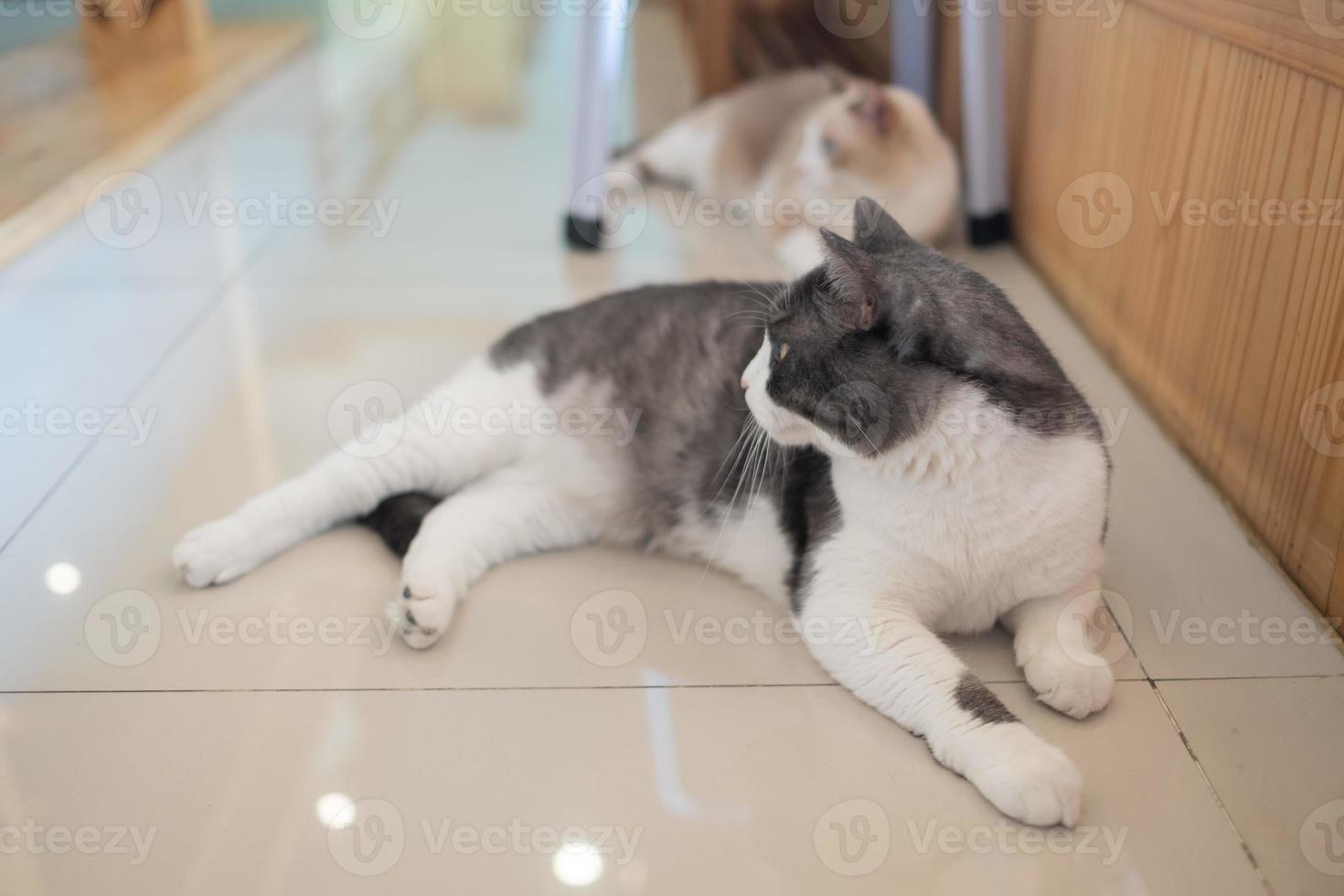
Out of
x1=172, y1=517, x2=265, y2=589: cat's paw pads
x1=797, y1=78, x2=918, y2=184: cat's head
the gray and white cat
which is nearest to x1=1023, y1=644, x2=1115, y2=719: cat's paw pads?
the gray and white cat

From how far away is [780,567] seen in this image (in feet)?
A: 5.72

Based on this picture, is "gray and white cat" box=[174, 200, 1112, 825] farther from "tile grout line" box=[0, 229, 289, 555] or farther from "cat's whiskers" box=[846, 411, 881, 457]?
"tile grout line" box=[0, 229, 289, 555]

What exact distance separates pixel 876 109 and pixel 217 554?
2092 mm

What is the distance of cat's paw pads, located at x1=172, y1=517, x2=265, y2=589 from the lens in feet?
5.88

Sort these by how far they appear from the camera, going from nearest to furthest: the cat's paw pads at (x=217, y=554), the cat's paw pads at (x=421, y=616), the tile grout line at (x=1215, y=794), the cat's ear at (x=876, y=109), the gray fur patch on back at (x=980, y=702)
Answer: the tile grout line at (x=1215, y=794) < the gray fur patch on back at (x=980, y=702) < the cat's paw pads at (x=421, y=616) < the cat's paw pads at (x=217, y=554) < the cat's ear at (x=876, y=109)

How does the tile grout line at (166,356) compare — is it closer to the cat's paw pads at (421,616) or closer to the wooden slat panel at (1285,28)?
the cat's paw pads at (421,616)

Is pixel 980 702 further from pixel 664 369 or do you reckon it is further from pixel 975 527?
pixel 664 369

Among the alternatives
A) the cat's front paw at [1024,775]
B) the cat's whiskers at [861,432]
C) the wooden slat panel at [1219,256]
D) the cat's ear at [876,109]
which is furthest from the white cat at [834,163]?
the cat's front paw at [1024,775]

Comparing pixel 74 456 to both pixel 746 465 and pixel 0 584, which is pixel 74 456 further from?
pixel 746 465

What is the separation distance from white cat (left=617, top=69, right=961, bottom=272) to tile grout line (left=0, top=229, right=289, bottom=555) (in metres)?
1.42

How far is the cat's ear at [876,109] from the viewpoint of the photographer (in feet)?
9.89

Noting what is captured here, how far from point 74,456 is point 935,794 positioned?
5.69 ft

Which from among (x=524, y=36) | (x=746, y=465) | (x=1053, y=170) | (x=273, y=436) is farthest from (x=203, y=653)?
(x=524, y=36)

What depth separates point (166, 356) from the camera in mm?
2580
